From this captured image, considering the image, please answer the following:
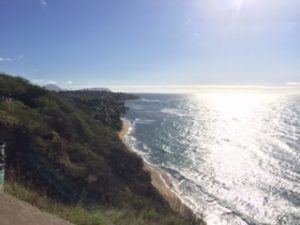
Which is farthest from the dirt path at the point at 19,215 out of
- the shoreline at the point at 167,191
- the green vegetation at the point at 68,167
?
the shoreline at the point at 167,191

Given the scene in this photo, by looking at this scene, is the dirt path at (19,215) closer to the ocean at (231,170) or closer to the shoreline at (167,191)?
the ocean at (231,170)

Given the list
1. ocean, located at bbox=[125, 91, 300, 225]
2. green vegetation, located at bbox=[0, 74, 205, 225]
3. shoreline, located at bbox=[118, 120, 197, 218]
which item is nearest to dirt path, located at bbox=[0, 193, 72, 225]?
green vegetation, located at bbox=[0, 74, 205, 225]

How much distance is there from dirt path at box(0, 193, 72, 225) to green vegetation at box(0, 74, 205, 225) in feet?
3.42

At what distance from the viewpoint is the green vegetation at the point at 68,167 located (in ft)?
25.5

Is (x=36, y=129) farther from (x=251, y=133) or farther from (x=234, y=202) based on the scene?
(x=251, y=133)

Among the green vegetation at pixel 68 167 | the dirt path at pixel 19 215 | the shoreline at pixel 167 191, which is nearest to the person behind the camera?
the dirt path at pixel 19 215

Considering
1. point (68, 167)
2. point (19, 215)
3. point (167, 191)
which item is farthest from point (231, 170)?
point (19, 215)

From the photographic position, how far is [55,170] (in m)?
14.6

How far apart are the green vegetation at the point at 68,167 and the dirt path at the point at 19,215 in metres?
1.04

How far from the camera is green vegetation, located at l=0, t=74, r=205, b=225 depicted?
778 centimetres

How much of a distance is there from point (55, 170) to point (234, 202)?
20192 millimetres

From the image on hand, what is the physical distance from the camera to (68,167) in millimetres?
15734

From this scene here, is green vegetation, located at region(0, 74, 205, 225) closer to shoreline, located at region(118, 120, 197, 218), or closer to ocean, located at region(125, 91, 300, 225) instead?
shoreline, located at region(118, 120, 197, 218)

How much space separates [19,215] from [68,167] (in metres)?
12.3
